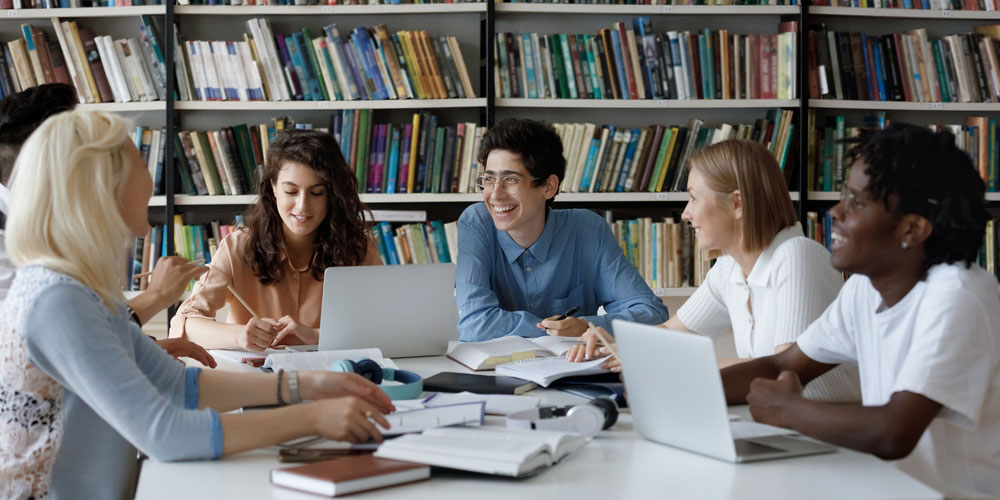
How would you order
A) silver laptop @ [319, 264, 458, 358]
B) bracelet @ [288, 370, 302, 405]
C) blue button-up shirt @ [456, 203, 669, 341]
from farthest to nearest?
blue button-up shirt @ [456, 203, 669, 341]
silver laptop @ [319, 264, 458, 358]
bracelet @ [288, 370, 302, 405]

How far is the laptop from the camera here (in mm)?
1233

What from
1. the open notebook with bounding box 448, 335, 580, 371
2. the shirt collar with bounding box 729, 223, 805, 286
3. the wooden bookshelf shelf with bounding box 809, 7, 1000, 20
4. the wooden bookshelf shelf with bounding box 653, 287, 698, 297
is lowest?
the wooden bookshelf shelf with bounding box 653, 287, 698, 297

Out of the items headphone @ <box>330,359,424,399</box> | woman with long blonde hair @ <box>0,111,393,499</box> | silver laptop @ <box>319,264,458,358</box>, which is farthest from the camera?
silver laptop @ <box>319,264,458,358</box>

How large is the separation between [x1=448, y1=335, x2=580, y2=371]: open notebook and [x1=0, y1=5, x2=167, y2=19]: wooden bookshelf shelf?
6.71 ft

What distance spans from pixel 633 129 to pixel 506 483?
2659mm

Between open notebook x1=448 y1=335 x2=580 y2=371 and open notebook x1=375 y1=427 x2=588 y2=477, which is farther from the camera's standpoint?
open notebook x1=448 y1=335 x2=580 y2=371

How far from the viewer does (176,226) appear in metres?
3.61

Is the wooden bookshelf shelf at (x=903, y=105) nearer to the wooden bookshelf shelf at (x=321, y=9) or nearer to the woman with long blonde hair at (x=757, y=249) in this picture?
the wooden bookshelf shelf at (x=321, y=9)

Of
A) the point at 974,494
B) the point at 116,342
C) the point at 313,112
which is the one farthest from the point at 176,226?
the point at 974,494

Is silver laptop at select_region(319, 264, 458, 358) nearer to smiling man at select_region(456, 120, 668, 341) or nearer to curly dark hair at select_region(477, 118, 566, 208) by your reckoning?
smiling man at select_region(456, 120, 668, 341)

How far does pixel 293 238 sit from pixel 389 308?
0.63 metres

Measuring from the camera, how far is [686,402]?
1275 mm

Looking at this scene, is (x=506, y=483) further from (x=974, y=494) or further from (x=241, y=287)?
(x=241, y=287)

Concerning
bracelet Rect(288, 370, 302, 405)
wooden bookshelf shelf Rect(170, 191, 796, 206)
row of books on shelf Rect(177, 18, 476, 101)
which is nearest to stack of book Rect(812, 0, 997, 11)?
wooden bookshelf shelf Rect(170, 191, 796, 206)
